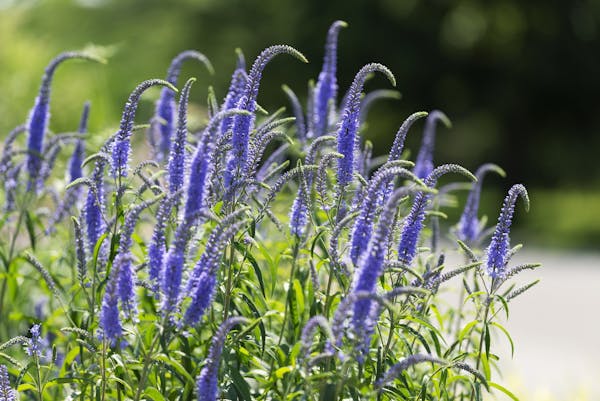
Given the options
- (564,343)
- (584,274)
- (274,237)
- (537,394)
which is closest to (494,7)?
(584,274)

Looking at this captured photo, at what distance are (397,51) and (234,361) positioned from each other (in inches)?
835

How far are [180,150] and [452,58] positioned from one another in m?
22.0

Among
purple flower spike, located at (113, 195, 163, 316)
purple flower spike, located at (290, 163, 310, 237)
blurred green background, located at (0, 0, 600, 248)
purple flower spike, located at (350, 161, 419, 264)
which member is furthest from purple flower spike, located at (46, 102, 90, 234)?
blurred green background, located at (0, 0, 600, 248)

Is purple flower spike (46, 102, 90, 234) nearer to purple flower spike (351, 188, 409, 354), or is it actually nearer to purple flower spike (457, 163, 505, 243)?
purple flower spike (457, 163, 505, 243)

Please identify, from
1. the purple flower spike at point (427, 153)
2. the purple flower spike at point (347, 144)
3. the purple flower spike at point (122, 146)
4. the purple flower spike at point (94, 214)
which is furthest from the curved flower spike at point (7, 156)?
the purple flower spike at point (427, 153)

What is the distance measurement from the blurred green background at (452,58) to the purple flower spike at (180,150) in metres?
19.0

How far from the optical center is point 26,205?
4629 mm

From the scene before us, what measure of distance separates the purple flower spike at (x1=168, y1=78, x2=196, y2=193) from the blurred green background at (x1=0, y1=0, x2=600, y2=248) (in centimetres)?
1898

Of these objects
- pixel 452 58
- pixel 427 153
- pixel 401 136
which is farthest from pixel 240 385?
pixel 452 58

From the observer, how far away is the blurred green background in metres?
23.7

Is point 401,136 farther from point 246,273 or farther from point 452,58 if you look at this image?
point 452,58

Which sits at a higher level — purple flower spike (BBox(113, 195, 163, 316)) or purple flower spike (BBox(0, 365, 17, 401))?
purple flower spike (BBox(113, 195, 163, 316))

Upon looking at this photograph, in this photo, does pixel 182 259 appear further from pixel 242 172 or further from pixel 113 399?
pixel 113 399

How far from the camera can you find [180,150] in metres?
3.25
